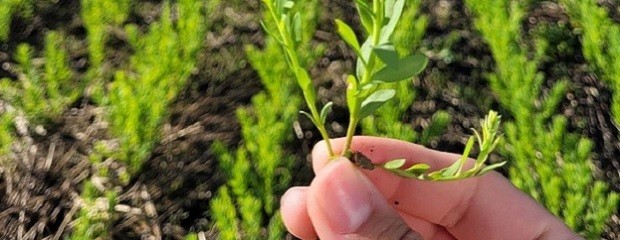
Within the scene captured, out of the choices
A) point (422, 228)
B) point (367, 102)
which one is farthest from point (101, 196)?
point (367, 102)

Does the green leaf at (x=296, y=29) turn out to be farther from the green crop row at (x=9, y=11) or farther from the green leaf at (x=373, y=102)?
the green crop row at (x=9, y=11)

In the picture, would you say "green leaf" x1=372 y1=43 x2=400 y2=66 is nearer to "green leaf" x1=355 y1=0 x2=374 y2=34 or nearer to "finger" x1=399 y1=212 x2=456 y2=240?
Answer: "green leaf" x1=355 y1=0 x2=374 y2=34

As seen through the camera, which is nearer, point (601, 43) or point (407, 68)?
point (407, 68)

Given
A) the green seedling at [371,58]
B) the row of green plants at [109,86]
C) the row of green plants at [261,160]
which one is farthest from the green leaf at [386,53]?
the row of green plants at [109,86]

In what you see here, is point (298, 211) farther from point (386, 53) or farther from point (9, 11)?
point (9, 11)

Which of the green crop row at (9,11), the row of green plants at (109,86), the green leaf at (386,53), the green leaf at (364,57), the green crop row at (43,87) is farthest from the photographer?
the green crop row at (9,11)

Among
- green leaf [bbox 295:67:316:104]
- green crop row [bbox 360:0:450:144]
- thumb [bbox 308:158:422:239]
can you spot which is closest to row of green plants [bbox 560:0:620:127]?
green crop row [bbox 360:0:450:144]

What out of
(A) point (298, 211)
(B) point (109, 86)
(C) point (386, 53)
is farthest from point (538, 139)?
(C) point (386, 53)
